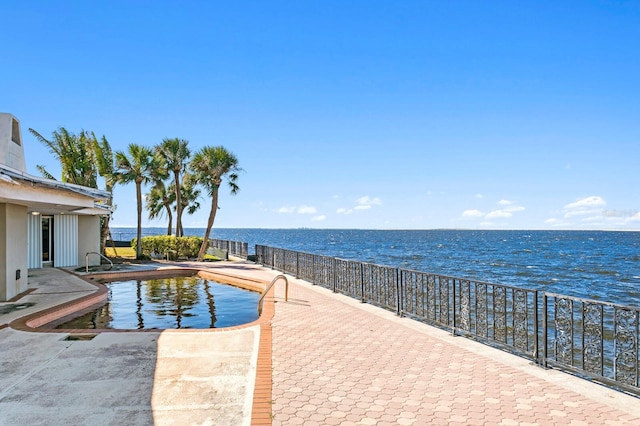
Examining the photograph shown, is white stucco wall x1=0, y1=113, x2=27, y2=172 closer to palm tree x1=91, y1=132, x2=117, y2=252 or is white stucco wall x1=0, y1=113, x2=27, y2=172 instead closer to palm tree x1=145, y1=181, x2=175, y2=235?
palm tree x1=91, y1=132, x2=117, y2=252

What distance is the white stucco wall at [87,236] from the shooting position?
64.6 feet

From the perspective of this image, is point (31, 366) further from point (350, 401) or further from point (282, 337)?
point (350, 401)

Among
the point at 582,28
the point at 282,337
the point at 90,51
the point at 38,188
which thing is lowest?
the point at 282,337

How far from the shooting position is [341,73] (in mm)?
19750

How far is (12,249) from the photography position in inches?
422

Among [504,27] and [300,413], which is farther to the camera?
[504,27]

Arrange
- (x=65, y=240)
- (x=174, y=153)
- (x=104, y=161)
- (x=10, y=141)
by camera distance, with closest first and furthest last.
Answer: (x=10, y=141)
(x=65, y=240)
(x=104, y=161)
(x=174, y=153)

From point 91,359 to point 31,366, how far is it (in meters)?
0.69

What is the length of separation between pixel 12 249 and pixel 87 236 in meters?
9.64

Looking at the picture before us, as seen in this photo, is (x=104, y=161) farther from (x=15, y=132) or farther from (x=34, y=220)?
(x=15, y=132)

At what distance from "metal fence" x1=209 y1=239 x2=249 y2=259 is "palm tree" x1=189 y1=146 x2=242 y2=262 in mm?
1817

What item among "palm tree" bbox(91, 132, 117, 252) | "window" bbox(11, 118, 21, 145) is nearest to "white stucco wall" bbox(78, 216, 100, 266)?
"palm tree" bbox(91, 132, 117, 252)

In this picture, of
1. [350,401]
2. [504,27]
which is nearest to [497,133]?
[504,27]

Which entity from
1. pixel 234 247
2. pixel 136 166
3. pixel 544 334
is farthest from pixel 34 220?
pixel 544 334
